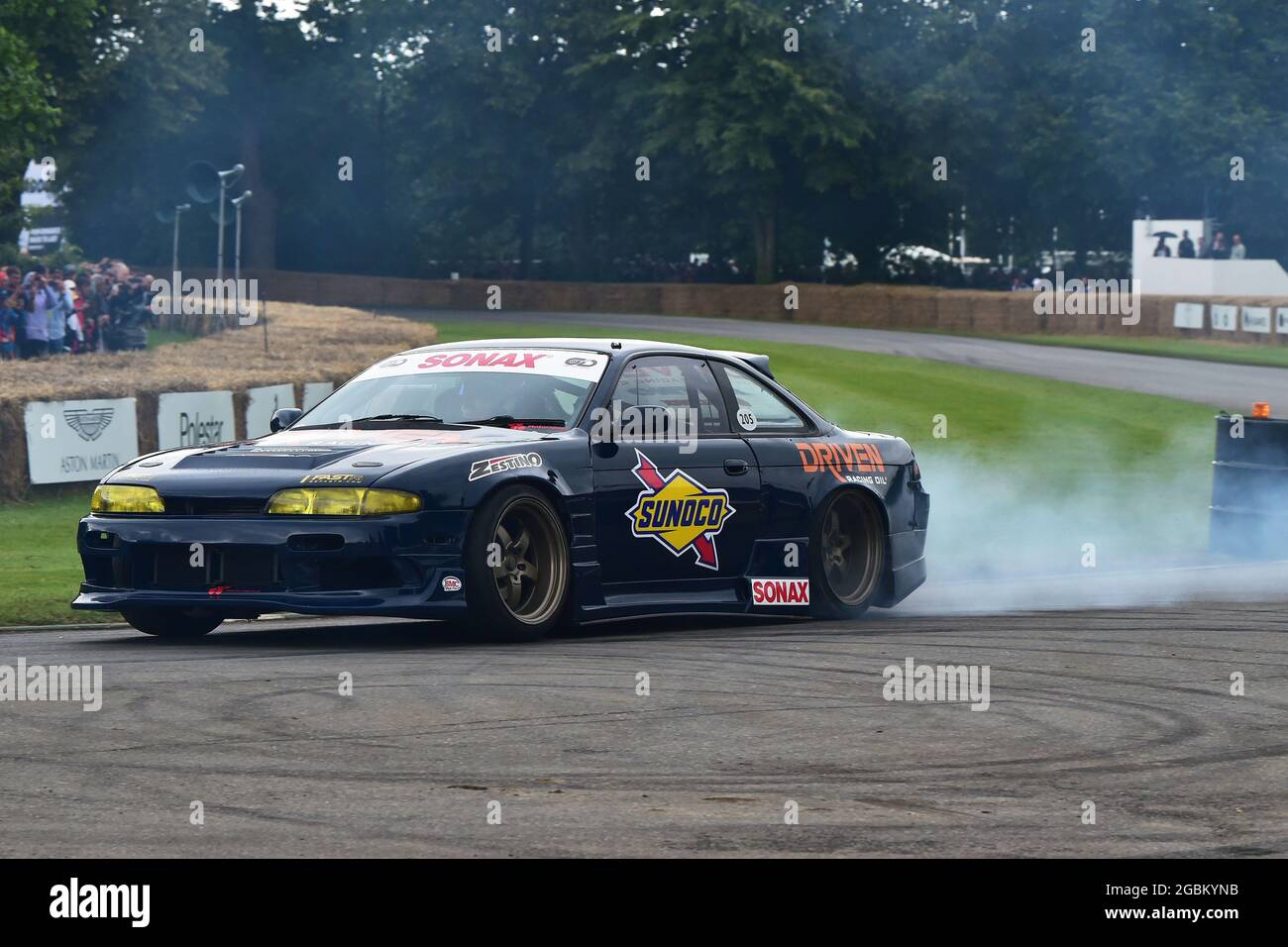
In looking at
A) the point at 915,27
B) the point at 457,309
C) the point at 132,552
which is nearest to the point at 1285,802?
the point at 132,552

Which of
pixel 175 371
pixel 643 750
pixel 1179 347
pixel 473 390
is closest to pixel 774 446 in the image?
pixel 473 390

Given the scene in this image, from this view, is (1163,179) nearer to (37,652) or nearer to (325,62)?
(325,62)

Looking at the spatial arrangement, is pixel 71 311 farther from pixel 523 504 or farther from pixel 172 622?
pixel 523 504

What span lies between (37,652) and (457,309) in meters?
51.3

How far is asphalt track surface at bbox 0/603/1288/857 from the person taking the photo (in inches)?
213

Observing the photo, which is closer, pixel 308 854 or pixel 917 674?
pixel 308 854

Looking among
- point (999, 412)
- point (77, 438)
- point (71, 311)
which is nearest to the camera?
point (77, 438)

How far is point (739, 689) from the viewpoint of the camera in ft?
26.2

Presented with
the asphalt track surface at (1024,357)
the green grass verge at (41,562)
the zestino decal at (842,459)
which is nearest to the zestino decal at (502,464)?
the zestino decal at (842,459)

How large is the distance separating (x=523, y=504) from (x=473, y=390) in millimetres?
986

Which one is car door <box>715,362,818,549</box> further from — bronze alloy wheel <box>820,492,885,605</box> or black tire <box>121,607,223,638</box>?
black tire <box>121,607,223,638</box>

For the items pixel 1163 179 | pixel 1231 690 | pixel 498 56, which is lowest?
pixel 1231 690

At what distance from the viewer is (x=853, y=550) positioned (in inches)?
446

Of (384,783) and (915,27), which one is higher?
(915,27)
